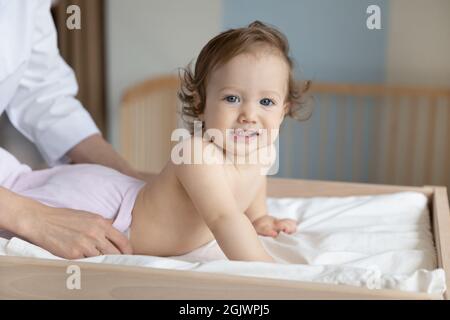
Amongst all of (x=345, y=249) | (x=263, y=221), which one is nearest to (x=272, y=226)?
(x=263, y=221)

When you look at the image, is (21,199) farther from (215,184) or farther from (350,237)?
(350,237)

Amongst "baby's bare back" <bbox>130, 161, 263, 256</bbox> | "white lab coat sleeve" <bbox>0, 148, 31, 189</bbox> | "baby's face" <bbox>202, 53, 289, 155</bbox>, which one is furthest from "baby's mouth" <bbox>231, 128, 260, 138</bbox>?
"white lab coat sleeve" <bbox>0, 148, 31, 189</bbox>

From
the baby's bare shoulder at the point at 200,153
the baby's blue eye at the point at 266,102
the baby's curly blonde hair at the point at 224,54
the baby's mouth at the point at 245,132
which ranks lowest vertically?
the baby's bare shoulder at the point at 200,153

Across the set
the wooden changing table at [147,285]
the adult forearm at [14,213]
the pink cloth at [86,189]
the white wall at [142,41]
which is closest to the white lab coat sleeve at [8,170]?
the pink cloth at [86,189]

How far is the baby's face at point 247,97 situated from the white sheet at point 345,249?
14 centimetres

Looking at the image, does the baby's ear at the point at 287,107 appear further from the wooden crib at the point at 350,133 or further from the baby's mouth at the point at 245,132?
the wooden crib at the point at 350,133

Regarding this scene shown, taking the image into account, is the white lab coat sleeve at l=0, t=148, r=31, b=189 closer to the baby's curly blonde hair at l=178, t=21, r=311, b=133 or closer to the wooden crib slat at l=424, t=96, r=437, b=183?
the baby's curly blonde hair at l=178, t=21, r=311, b=133

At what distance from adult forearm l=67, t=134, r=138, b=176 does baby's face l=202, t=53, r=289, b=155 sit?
42cm

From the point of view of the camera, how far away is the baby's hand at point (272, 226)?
1048 mm

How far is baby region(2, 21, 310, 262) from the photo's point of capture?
0.78 meters

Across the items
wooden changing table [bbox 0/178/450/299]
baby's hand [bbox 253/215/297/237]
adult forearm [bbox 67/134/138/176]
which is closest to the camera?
wooden changing table [bbox 0/178/450/299]

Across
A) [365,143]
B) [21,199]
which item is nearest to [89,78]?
[365,143]

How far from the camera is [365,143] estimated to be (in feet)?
6.63

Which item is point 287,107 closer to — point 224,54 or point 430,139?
point 224,54
